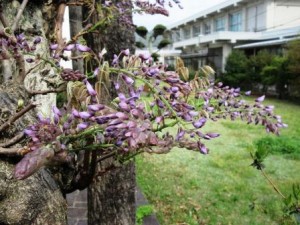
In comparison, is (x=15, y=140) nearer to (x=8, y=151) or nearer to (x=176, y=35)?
(x=8, y=151)

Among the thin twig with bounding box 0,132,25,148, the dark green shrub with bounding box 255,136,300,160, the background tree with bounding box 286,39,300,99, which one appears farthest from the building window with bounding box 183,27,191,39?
the thin twig with bounding box 0,132,25,148

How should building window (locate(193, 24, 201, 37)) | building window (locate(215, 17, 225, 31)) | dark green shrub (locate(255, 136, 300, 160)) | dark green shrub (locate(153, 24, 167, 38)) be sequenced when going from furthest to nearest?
1. building window (locate(193, 24, 201, 37))
2. building window (locate(215, 17, 225, 31))
3. dark green shrub (locate(153, 24, 167, 38))
4. dark green shrub (locate(255, 136, 300, 160))

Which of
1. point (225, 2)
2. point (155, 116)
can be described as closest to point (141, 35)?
point (225, 2)

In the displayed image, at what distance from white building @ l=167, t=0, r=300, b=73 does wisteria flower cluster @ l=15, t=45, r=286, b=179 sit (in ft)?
76.6

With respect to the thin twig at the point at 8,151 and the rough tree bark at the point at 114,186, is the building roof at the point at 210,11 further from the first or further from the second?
the thin twig at the point at 8,151

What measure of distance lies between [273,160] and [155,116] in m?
7.43

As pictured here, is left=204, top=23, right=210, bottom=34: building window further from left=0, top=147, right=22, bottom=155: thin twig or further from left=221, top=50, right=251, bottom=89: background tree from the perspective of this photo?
left=0, top=147, right=22, bottom=155: thin twig

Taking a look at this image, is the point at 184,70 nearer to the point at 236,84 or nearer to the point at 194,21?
the point at 236,84

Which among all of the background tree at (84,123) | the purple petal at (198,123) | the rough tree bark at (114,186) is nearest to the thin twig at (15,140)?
the background tree at (84,123)

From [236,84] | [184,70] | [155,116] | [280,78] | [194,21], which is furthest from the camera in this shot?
[194,21]

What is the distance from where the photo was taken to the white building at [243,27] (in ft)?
91.6

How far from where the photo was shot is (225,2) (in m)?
35.3

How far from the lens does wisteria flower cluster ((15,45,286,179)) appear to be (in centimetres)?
93

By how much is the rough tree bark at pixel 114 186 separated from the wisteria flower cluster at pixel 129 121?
5.50 ft
